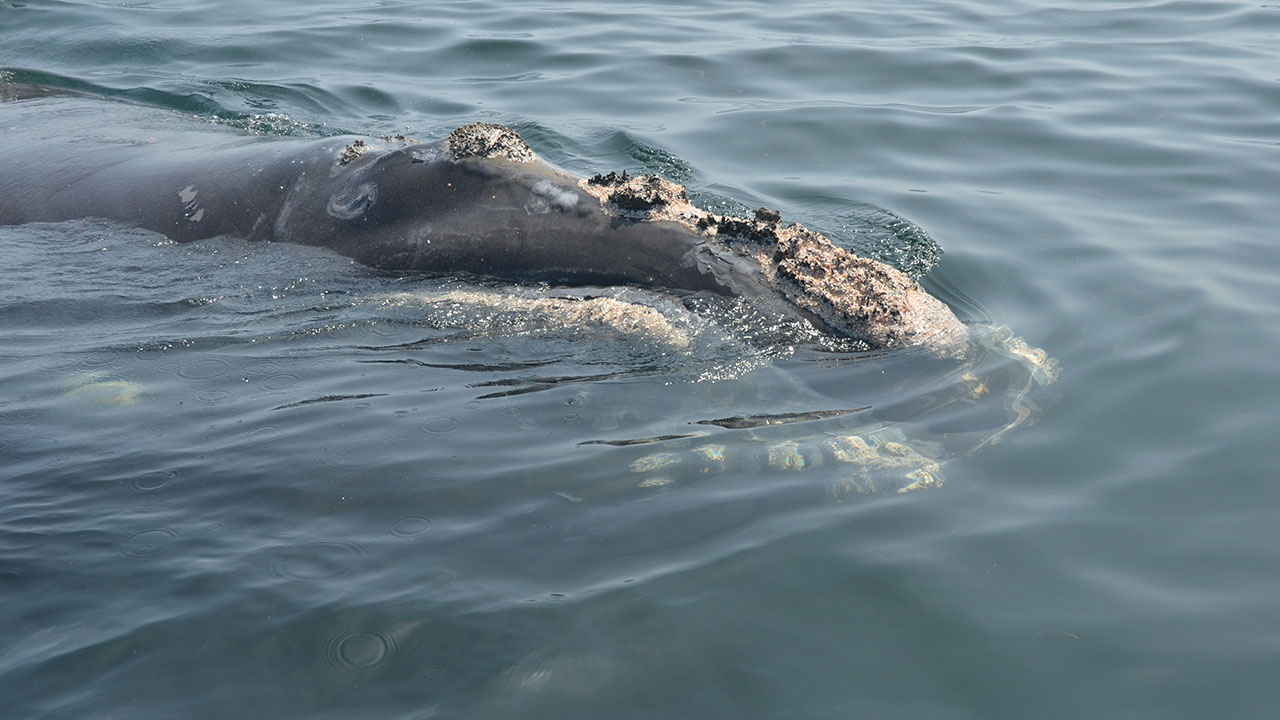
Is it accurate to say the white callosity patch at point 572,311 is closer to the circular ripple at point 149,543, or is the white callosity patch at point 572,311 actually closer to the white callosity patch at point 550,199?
the white callosity patch at point 550,199

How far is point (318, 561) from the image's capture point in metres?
4.77

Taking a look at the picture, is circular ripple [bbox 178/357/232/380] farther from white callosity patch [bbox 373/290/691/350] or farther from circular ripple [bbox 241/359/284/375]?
white callosity patch [bbox 373/290/691/350]

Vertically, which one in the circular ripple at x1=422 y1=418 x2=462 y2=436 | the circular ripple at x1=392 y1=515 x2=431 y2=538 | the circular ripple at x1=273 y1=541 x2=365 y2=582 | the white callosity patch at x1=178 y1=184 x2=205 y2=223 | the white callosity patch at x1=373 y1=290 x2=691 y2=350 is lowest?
the circular ripple at x1=273 y1=541 x2=365 y2=582

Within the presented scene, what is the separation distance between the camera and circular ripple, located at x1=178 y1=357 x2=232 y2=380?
20.8 feet

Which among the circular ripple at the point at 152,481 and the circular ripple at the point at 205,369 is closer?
the circular ripple at the point at 152,481

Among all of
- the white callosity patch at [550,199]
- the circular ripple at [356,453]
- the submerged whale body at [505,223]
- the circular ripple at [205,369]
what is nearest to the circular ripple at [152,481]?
the circular ripple at [356,453]

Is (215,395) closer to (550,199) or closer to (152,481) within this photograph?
(152,481)

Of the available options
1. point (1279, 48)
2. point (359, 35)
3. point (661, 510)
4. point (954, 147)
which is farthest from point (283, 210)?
point (1279, 48)

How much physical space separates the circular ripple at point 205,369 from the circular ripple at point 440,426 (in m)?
1.41

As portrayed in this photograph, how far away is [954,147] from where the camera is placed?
11391 mm

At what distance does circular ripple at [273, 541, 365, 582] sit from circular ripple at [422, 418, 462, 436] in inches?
38.6

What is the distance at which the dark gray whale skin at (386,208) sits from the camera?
634cm

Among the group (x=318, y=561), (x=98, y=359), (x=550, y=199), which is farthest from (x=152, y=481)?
(x=550, y=199)

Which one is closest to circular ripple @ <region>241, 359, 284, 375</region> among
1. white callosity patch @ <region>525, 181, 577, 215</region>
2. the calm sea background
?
the calm sea background
